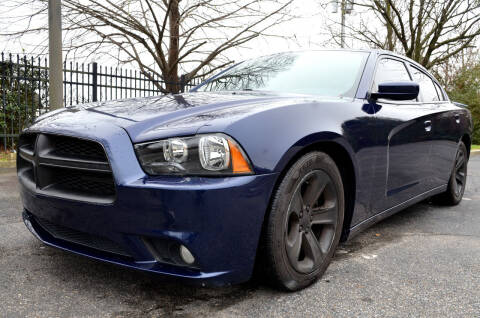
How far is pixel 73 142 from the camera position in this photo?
202 cm

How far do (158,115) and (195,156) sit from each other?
38 centimetres

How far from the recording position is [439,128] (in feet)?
12.0

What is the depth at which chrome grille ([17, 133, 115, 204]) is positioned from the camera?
6.21 feet

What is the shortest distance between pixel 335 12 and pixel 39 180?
1315cm

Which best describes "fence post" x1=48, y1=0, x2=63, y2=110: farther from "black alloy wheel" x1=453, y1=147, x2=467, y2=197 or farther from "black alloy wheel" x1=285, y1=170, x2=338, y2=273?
"black alloy wheel" x1=453, y1=147, x2=467, y2=197

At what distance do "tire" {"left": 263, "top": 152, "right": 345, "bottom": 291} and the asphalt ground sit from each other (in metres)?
0.13

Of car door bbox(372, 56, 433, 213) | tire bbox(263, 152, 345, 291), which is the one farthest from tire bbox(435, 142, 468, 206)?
tire bbox(263, 152, 345, 291)

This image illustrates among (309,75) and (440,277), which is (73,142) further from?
(440,277)


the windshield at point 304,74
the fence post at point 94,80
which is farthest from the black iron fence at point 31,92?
the windshield at point 304,74

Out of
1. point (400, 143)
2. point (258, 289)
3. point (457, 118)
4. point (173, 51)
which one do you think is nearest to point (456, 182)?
point (457, 118)

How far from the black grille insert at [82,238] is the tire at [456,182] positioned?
3643 mm

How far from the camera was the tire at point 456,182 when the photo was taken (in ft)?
14.4

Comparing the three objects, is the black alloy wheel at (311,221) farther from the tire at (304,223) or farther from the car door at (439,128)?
the car door at (439,128)

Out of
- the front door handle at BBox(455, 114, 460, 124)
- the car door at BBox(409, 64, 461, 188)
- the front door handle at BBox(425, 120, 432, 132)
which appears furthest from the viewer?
the front door handle at BBox(455, 114, 460, 124)
